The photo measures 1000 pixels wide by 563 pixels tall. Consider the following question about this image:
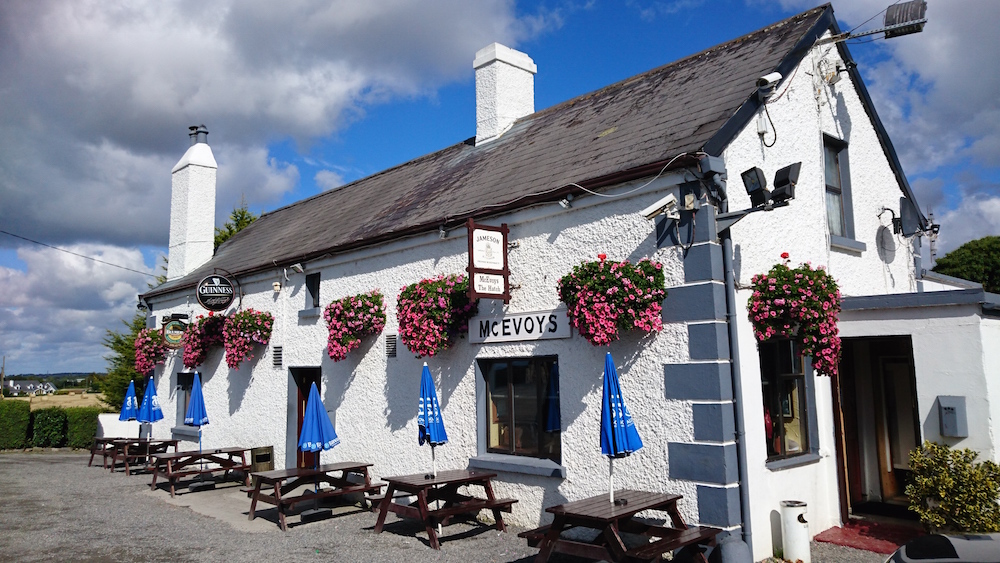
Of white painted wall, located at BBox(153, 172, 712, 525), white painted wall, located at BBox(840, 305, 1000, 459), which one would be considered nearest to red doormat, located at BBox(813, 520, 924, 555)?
white painted wall, located at BBox(840, 305, 1000, 459)

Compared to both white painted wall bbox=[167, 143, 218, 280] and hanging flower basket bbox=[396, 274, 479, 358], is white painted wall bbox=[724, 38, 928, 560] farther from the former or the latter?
white painted wall bbox=[167, 143, 218, 280]

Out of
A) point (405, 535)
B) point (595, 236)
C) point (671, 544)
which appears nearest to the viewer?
point (671, 544)

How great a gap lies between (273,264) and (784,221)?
9.29 metres

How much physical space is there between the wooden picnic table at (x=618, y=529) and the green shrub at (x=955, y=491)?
7.37 ft

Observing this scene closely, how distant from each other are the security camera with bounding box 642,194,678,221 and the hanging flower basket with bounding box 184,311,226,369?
34.6ft

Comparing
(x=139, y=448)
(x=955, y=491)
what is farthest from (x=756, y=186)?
(x=139, y=448)

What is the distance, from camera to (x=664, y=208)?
7320 millimetres

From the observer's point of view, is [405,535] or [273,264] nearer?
[405,535]

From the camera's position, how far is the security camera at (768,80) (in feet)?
25.3

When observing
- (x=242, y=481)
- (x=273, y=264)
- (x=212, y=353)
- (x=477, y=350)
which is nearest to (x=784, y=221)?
(x=477, y=350)

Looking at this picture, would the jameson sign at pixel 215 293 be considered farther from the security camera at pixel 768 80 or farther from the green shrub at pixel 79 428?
the green shrub at pixel 79 428

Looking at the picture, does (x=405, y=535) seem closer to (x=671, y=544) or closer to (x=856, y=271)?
(x=671, y=544)

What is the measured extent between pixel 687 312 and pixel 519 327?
2.36 meters

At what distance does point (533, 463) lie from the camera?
337 inches
